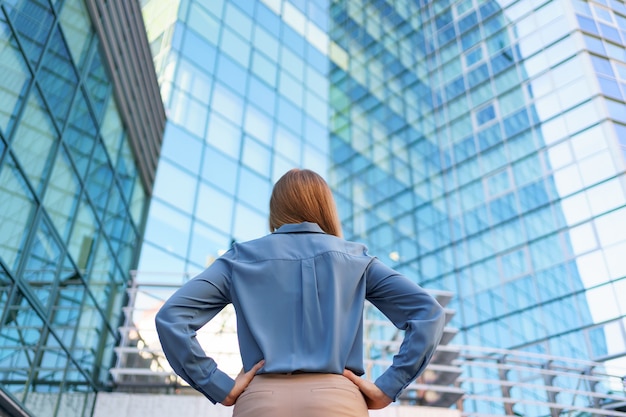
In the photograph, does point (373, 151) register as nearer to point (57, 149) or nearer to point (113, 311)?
point (113, 311)

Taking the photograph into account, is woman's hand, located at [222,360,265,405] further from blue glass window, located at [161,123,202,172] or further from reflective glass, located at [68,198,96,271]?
blue glass window, located at [161,123,202,172]

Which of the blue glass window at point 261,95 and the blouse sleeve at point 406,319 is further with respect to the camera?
the blue glass window at point 261,95

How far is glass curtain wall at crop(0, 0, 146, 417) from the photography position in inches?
366

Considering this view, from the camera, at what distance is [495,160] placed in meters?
29.1

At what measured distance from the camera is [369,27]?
122 ft

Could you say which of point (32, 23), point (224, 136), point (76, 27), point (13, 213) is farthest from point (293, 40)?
point (13, 213)

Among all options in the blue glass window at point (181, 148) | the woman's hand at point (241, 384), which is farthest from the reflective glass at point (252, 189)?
the woman's hand at point (241, 384)

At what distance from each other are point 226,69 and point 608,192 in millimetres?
13654

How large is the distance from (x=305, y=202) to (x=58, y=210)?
9796 mm

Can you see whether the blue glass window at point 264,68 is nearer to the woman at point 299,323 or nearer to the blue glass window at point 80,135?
the blue glass window at point 80,135

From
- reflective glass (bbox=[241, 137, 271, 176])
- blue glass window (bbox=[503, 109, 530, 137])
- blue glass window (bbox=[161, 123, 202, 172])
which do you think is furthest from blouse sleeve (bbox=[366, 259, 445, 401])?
blue glass window (bbox=[503, 109, 530, 137])

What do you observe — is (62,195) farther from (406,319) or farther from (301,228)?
(406,319)

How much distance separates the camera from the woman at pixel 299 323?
6.49 ft

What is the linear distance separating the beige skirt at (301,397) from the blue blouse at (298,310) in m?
0.03
